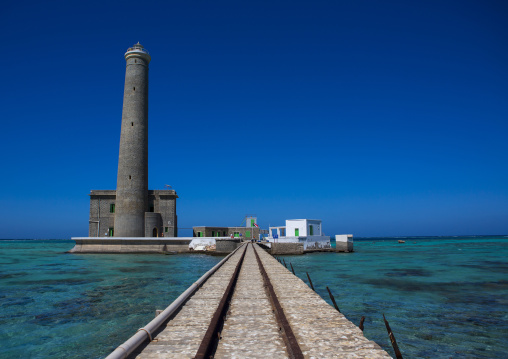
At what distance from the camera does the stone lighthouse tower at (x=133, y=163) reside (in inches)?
1619

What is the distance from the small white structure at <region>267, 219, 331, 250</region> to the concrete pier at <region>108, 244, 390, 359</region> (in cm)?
3676

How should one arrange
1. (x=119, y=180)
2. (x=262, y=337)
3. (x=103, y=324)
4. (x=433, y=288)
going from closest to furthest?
(x=262, y=337) → (x=103, y=324) → (x=433, y=288) → (x=119, y=180)

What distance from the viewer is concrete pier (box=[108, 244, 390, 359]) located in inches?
191

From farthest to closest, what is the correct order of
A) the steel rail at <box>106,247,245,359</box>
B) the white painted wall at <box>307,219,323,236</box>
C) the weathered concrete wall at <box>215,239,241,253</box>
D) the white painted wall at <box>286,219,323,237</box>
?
1. the white painted wall at <box>307,219,323,236</box>
2. the white painted wall at <box>286,219,323,237</box>
3. the weathered concrete wall at <box>215,239,241,253</box>
4. the steel rail at <box>106,247,245,359</box>

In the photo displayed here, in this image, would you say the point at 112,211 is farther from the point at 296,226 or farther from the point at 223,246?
the point at 296,226

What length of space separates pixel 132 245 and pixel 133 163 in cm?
933

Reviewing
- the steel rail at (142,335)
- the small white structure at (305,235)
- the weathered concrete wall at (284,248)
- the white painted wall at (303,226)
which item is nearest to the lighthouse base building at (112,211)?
the weathered concrete wall at (284,248)

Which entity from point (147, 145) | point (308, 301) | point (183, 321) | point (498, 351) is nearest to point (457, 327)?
point (498, 351)

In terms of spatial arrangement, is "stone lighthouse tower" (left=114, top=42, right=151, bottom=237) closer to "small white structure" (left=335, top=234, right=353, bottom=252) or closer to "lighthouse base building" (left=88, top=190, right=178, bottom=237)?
"lighthouse base building" (left=88, top=190, right=178, bottom=237)

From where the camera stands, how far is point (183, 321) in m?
6.56

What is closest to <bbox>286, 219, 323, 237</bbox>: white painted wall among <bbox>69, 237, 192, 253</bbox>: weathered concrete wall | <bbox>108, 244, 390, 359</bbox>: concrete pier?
<bbox>69, 237, 192, 253</bbox>: weathered concrete wall

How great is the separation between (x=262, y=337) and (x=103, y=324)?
21.7 ft

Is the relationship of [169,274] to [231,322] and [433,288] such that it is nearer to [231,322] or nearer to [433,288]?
[433,288]

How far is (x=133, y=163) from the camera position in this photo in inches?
1620
